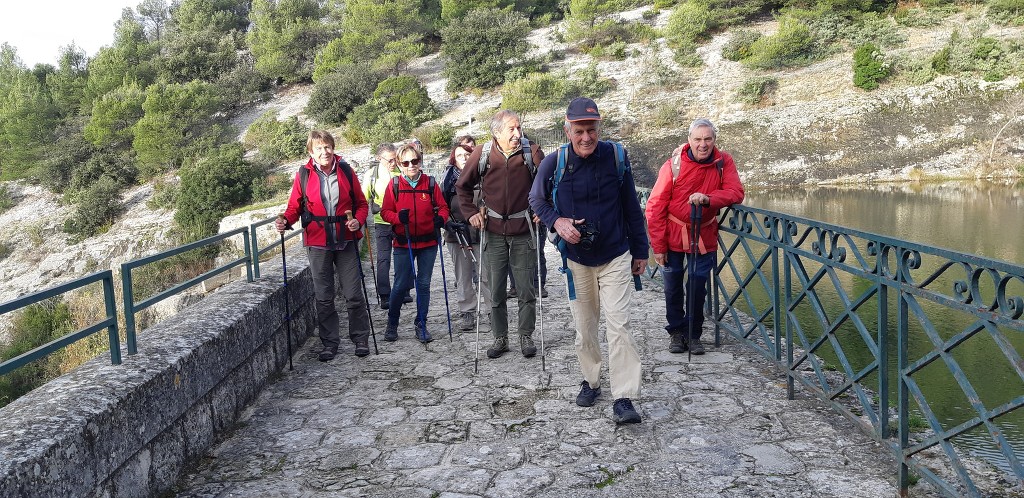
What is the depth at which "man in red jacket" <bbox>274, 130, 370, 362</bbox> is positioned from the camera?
5.46 m

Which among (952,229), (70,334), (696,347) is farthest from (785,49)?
(70,334)

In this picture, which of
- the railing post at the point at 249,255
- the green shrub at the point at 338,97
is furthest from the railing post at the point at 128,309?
the green shrub at the point at 338,97

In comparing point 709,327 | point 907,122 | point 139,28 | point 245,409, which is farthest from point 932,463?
point 139,28

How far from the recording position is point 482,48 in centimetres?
4175

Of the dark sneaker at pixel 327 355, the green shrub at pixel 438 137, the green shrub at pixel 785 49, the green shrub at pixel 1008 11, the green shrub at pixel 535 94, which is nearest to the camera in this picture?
the dark sneaker at pixel 327 355

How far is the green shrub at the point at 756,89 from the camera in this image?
Answer: 33.2m

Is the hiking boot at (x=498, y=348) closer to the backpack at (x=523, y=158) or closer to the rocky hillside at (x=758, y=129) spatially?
the backpack at (x=523, y=158)

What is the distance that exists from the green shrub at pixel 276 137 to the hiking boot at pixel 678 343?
33.9 m

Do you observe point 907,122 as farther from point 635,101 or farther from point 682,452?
point 682,452

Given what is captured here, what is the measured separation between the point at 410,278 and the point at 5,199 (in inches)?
1828

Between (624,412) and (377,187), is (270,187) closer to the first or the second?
(377,187)

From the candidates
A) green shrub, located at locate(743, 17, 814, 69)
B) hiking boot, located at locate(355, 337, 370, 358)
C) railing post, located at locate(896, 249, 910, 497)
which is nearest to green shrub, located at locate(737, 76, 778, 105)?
green shrub, located at locate(743, 17, 814, 69)

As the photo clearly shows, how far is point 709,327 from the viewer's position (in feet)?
Result: 20.6

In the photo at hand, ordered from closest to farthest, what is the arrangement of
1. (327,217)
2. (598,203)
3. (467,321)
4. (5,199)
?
(598,203) → (327,217) → (467,321) → (5,199)
